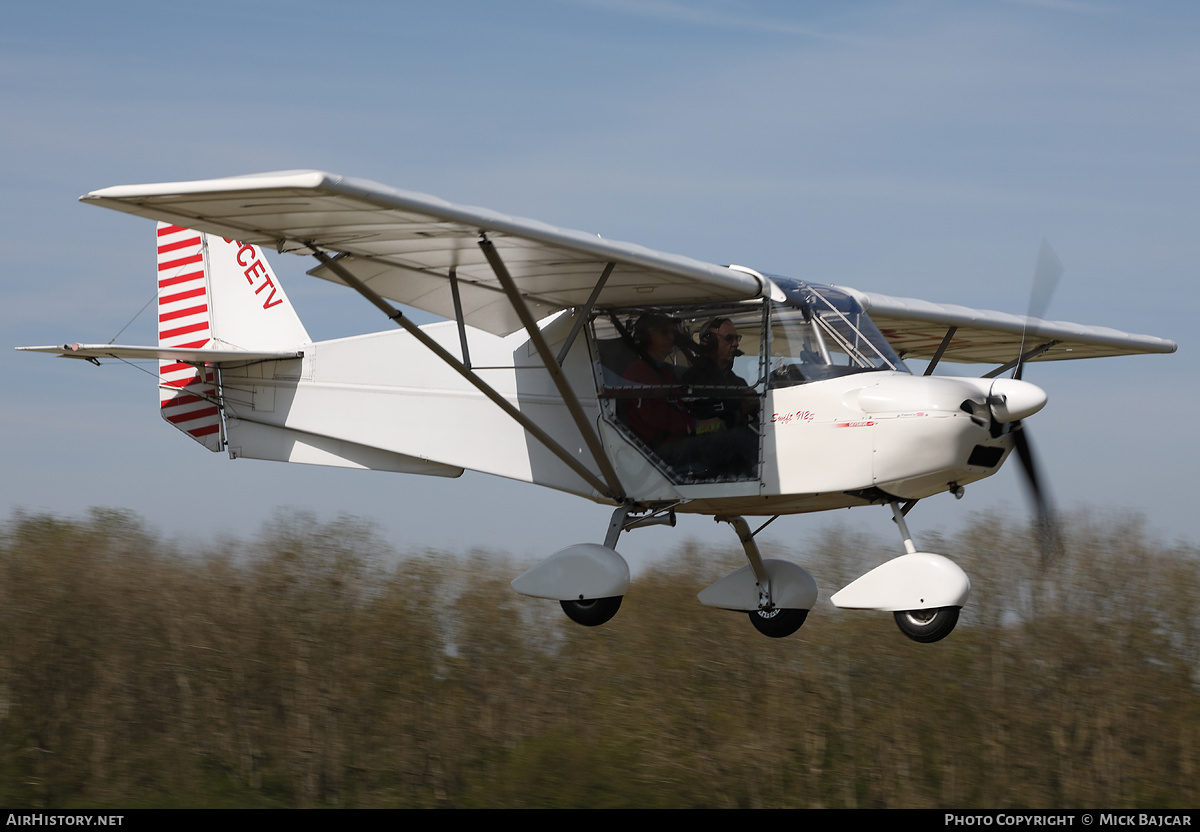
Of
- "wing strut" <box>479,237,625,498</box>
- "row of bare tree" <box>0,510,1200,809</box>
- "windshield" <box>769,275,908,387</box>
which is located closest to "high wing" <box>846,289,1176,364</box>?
"windshield" <box>769,275,908,387</box>

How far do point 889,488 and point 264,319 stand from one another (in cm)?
684

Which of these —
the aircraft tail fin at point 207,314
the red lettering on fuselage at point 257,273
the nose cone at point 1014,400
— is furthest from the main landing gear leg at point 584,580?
the red lettering on fuselage at point 257,273

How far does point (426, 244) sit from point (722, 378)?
228 cm

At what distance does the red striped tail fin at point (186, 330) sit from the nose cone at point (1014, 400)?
292 inches

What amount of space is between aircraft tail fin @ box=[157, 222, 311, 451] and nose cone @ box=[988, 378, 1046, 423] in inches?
261

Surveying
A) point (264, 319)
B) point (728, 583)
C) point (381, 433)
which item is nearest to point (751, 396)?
point (728, 583)

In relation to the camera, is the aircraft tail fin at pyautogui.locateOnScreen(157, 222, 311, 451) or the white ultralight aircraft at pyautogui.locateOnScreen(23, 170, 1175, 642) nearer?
the white ultralight aircraft at pyautogui.locateOnScreen(23, 170, 1175, 642)

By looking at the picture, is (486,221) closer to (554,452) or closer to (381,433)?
(554,452)

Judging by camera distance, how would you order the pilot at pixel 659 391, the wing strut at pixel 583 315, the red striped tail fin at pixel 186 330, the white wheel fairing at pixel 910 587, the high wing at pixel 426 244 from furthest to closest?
the red striped tail fin at pixel 186 330 → the pilot at pixel 659 391 → the wing strut at pixel 583 315 → the white wheel fairing at pixel 910 587 → the high wing at pixel 426 244

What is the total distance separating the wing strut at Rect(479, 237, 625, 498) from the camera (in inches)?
316

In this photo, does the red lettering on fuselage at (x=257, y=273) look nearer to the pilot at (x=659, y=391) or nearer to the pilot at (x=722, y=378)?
the pilot at (x=659, y=391)

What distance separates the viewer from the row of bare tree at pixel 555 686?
108ft

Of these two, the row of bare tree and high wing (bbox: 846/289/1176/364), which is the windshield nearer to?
high wing (bbox: 846/289/1176/364)

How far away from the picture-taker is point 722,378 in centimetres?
859
